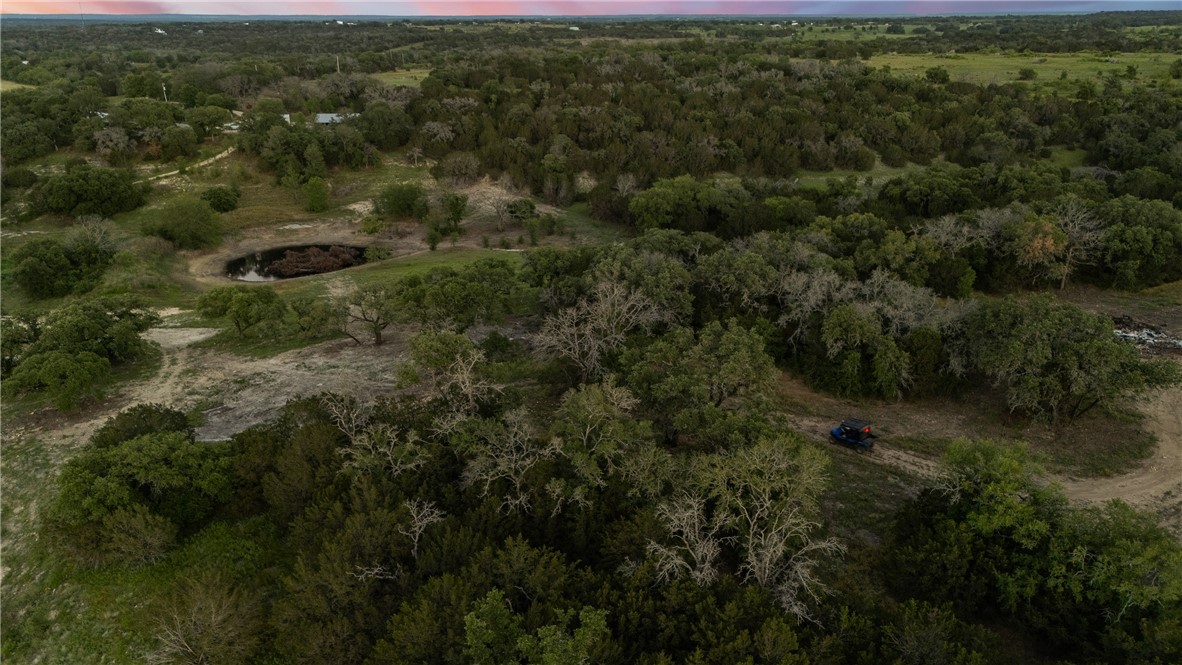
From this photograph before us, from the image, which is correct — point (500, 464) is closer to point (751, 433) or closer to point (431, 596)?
point (431, 596)

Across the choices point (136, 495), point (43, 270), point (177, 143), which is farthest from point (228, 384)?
point (177, 143)

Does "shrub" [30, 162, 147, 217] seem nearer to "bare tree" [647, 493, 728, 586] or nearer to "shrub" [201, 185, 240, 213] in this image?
"shrub" [201, 185, 240, 213]

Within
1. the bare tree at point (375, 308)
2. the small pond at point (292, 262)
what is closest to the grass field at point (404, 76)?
the small pond at point (292, 262)

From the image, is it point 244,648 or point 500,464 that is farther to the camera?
point 500,464

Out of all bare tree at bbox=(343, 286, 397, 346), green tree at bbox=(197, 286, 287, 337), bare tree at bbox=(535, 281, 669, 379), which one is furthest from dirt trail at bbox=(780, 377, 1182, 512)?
green tree at bbox=(197, 286, 287, 337)

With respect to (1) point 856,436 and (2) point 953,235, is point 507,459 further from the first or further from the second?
(2) point 953,235

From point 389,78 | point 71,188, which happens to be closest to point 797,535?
point 71,188

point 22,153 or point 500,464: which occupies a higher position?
point 22,153
